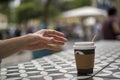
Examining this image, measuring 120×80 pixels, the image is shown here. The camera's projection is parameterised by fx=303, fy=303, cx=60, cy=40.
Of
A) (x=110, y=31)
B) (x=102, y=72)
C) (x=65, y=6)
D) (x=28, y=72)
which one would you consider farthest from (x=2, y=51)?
(x=65, y=6)

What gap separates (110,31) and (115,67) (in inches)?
177

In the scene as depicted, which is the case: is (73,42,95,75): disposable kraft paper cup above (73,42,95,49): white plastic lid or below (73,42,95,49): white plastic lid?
below

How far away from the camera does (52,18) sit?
47.4m

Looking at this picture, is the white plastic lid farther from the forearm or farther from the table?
the forearm

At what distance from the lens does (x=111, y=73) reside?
6.73 feet

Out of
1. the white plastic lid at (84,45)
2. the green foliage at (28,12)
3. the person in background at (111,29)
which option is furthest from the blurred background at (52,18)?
the white plastic lid at (84,45)

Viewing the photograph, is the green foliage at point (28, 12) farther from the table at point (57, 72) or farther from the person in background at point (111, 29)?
the table at point (57, 72)

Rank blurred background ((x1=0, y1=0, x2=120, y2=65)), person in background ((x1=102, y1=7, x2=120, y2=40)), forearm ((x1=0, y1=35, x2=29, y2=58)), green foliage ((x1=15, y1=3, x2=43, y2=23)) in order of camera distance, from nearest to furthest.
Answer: forearm ((x1=0, y1=35, x2=29, y2=58)) → person in background ((x1=102, y1=7, x2=120, y2=40)) → blurred background ((x1=0, y1=0, x2=120, y2=65)) → green foliage ((x1=15, y1=3, x2=43, y2=23))

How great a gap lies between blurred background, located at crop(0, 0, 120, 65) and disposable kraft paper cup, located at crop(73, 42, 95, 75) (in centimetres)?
217

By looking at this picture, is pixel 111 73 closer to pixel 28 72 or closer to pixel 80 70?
pixel 80 70

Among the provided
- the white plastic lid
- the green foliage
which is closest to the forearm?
the white plastic lid

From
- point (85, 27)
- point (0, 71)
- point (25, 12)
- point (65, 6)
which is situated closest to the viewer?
point (0, 71)

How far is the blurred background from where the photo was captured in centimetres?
1526

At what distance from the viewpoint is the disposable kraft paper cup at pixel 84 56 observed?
196cm
